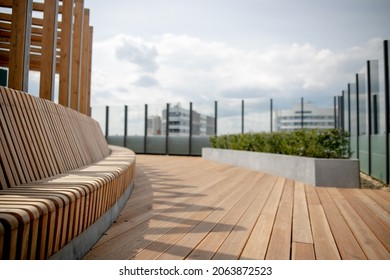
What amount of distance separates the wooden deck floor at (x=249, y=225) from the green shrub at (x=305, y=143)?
1026 mm

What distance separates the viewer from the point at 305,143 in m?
5.23

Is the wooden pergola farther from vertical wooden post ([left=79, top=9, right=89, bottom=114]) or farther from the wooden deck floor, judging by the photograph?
the wooden deck floor

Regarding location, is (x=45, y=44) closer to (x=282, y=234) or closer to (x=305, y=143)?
(x=282, y=234)

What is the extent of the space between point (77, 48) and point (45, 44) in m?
1.66

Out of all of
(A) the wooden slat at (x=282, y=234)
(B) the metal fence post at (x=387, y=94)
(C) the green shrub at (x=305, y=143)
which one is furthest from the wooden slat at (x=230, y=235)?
(B) the metal fence post at (x=387, y=94)

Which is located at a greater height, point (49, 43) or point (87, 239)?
point (49, 43)

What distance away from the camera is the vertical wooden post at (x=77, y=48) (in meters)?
5.12

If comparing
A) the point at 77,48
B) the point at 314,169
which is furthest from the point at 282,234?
the point at 77,48

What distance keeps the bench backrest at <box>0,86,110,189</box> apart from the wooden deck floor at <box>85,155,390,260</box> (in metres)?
0.69

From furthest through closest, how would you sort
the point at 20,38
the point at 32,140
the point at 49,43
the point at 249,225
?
the point at 49,43 → the point at 20,38 → the point at 249,225 → the point at 32,140

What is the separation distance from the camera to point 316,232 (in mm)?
2225

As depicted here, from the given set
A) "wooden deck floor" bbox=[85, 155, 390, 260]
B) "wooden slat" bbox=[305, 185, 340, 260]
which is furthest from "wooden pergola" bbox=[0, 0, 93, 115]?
"wooden slat" bbox=[305, 185, 340, 260]

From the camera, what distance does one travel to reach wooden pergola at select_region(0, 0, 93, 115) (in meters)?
2.91
